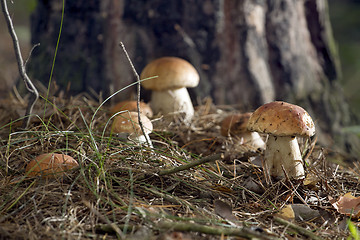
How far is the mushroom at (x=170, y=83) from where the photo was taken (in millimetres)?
2980

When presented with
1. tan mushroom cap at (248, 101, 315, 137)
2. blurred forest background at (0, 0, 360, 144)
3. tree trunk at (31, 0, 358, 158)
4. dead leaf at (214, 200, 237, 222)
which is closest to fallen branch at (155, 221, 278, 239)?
dead leaf at (214, 200, 237, 222)

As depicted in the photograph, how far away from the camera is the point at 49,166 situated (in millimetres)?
1798

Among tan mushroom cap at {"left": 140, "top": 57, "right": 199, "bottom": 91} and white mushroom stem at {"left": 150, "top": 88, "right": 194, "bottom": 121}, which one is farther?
white mushroom stem at {"left": 150, "top": 88, "right": 194, "bottom": 121}

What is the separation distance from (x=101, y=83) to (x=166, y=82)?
87cm

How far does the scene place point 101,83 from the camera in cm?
351

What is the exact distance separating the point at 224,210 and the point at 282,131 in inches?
24.0

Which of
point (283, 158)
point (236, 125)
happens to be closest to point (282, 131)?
point (283, 158)

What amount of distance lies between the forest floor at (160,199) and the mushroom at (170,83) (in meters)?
0.89

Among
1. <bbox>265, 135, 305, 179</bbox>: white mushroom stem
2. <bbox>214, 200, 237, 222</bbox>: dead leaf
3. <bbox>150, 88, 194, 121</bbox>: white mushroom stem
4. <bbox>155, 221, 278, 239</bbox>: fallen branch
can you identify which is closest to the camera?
<bbox>155, 221, 278, 239</bbox>: fallen branch

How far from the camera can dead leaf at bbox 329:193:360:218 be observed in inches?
70.4

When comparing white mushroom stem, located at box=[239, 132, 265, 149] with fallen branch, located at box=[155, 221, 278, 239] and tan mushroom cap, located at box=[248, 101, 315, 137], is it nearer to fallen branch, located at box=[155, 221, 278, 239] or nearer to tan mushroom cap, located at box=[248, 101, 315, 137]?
tan mushroom cap, located at box=[248, 101, 315, 137]

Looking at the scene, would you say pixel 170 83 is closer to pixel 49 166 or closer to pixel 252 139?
pixel 252 139

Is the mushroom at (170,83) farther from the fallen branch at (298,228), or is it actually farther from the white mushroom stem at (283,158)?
the fallen branch at (298,228)

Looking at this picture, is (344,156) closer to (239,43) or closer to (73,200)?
(239,43)
